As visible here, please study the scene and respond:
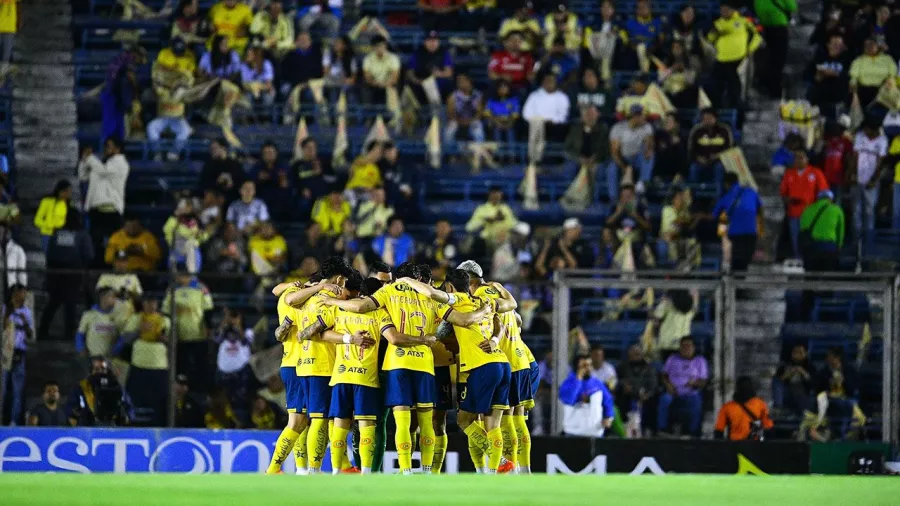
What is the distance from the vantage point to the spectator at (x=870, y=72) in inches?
877

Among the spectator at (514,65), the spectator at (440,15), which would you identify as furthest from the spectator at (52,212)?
the spectator at (514,65)

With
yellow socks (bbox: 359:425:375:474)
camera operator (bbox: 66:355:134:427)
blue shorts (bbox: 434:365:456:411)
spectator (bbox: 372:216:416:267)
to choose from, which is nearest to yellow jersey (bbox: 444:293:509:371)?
blue shorts (bbox: 434:365:456:411)

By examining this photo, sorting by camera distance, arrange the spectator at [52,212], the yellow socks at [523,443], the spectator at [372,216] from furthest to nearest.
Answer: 1. the spectator at [372,216]
2. the spectator at [52,212]
3. the yellow socks at [523,443]

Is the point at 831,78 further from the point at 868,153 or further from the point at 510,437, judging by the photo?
the point at 510,437

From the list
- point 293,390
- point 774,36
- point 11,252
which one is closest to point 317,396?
point 293,390

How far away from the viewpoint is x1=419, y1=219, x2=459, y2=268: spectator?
782 inches

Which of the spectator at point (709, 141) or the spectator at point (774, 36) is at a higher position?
the spectator at point (774, 36)

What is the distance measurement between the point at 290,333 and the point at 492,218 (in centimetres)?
669

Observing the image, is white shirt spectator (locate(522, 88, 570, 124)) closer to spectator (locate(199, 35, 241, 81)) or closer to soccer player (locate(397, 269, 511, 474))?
spectator (locate(199, 35, 241, 81))

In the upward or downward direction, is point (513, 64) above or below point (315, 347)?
above

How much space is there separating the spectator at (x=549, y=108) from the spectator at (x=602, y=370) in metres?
4.60

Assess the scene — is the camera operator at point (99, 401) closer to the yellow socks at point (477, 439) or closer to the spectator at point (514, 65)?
the yellow socks at point (477, 439)

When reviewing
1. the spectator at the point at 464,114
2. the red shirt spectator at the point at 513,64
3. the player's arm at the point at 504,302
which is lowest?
the player's arm at the point at 504,302

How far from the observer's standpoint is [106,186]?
20734 mm
